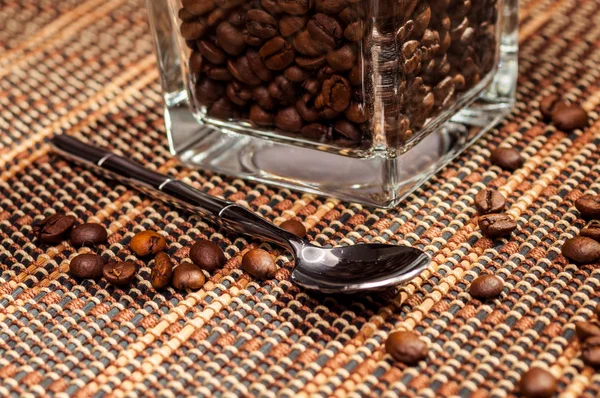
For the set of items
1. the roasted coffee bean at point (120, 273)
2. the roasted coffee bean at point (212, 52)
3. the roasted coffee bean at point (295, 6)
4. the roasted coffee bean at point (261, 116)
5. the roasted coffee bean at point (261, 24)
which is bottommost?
the roasted coffee bean at point (120, 273)

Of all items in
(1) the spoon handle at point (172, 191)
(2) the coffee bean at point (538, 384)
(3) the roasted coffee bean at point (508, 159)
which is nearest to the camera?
(2) the coffee bean at point (538, 384)

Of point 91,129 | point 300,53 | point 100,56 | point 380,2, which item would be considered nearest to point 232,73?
point 300,53

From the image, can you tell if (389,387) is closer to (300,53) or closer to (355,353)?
(355,353)

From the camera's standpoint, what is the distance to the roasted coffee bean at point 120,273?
97cm

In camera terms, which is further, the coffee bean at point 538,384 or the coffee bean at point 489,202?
the coffee bean at point 489,202

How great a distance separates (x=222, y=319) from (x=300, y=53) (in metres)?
0.31

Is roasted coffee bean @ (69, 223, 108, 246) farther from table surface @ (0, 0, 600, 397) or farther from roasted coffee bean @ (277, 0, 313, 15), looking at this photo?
roasted coffee bean @ (277, 0, 313, 15)

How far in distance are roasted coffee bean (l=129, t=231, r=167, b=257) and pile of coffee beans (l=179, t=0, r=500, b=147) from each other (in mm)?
188

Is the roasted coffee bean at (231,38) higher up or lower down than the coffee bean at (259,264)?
higher up

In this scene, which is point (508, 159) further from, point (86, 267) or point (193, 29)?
point (86, 267)

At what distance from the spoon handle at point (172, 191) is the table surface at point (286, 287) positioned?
0.02m

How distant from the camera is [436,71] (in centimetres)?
105

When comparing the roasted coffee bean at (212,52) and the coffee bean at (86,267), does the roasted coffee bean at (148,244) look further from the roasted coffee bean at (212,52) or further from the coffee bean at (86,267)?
the roasted coffee bean at (212,52)

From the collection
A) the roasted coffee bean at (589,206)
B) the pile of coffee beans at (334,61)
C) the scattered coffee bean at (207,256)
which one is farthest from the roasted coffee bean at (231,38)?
the roasted coffee bean at (589,206)
